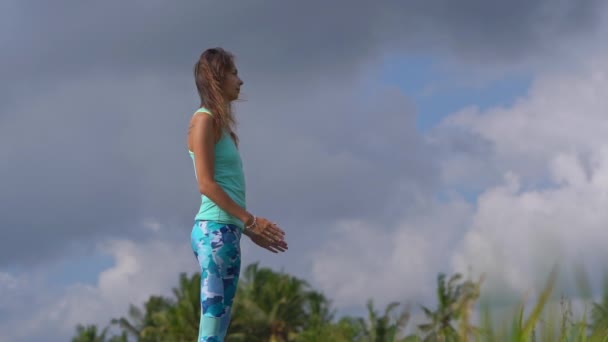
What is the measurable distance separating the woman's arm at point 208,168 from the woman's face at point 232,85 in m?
0.22

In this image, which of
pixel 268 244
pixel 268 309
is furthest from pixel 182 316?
pixel 268 244

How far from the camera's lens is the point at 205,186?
4.51 metres

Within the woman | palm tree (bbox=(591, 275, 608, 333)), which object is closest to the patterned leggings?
the woman

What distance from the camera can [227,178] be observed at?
183 inches

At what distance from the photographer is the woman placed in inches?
177

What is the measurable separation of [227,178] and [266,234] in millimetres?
331

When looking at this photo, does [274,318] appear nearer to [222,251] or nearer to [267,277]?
[267,277]

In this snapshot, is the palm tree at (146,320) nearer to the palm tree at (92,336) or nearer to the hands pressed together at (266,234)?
the palm tree at (92,336)

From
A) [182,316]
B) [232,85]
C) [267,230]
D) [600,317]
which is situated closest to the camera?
[600,317]

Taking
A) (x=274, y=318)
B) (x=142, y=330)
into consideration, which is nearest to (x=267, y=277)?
(x=274, y=318)

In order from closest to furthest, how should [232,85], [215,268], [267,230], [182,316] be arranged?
[215,268] < [267,230] < [232,85] < [182,316]

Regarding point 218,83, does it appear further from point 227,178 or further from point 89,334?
point 89,334

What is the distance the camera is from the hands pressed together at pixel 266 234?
459 cm

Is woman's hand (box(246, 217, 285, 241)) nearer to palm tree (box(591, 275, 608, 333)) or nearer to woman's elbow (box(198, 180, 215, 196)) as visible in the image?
woman's elbow (box(198, 180, 215, 196))
